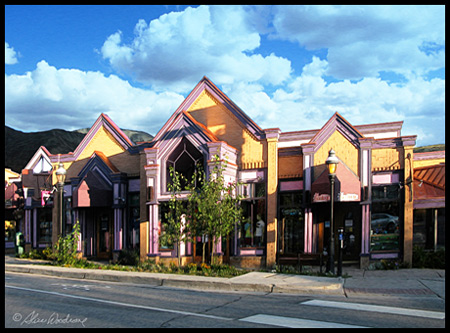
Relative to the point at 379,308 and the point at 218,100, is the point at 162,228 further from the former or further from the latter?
the point at 379,308

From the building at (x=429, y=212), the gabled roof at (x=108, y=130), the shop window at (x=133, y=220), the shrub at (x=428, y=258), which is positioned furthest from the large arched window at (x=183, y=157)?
the shrub at (x=428, y=258)

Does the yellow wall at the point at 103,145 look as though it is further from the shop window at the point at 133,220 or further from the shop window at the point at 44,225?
the shop window at the point at 44,225

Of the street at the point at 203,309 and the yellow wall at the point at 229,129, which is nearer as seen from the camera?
the street at the point at 203,309

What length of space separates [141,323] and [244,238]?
491 inches

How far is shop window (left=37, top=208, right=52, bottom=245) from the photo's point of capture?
1101 inches

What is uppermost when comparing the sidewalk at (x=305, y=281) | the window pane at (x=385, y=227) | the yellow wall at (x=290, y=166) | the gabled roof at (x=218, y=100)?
the gabled roof at (x=218, y=100)

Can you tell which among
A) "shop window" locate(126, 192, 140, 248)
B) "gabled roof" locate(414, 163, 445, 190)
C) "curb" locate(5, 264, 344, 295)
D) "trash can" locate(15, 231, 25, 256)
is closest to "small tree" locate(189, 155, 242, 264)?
"curb" locate(5, 264, 344, 295)

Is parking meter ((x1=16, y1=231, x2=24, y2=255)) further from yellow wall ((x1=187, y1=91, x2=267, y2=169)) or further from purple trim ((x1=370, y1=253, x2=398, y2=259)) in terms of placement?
purple trim ((x1=370, y1=253, x2=398, y2=259))

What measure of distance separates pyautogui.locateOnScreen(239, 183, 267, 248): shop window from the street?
291 inches

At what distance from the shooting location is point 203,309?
34.8 ft

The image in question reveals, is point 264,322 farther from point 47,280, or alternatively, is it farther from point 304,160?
point 304,160

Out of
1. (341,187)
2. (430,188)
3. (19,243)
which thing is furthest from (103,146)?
(430,188)

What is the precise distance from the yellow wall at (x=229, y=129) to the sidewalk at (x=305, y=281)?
5.94 m

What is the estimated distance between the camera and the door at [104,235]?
2527cm
